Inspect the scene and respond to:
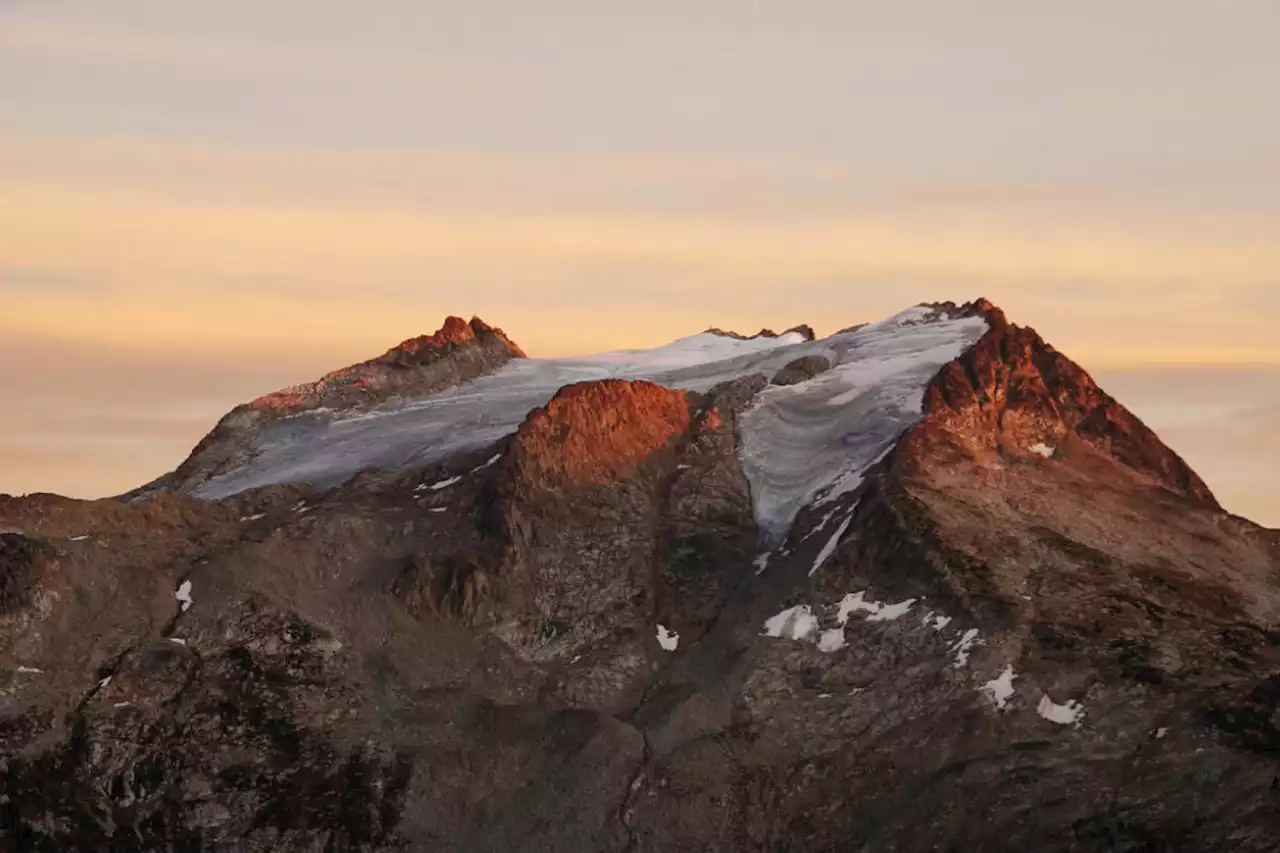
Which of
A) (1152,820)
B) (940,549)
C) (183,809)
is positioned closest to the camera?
(1152,820)

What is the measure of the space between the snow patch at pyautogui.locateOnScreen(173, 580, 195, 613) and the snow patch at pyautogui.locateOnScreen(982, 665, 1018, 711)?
5648 centimetres

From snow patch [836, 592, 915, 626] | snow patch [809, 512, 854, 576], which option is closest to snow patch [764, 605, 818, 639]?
snow patch [836, 592, 915, 626]

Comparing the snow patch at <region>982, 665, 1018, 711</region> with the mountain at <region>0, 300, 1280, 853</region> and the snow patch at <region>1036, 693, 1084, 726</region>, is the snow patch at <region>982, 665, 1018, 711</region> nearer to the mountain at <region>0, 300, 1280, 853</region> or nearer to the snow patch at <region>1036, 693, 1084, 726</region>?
the mountain at <region>0, 300, 1280, 853</region>

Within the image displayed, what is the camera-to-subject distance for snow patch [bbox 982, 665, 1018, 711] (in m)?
173

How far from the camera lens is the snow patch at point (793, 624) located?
7283 inches

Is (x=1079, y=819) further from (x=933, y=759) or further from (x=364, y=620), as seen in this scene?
(x=364, y=620)

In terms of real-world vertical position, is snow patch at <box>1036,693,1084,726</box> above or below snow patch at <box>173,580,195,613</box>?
below

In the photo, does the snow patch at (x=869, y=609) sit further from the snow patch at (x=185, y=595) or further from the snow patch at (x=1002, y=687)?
the snow patch at (x=185, y=595)

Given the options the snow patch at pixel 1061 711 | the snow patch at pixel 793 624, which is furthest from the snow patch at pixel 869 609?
the snow patch at pixel 1061 711

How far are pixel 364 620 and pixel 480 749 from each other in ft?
54.3

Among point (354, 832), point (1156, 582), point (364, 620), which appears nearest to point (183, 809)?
point (354, 832)

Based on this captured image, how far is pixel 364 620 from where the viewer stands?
187m

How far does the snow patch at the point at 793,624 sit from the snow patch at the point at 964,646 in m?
11.3

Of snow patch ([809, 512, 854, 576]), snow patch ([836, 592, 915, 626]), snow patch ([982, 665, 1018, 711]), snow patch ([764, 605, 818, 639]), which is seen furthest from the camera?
snow patch ([809, 512, 854, 576])
